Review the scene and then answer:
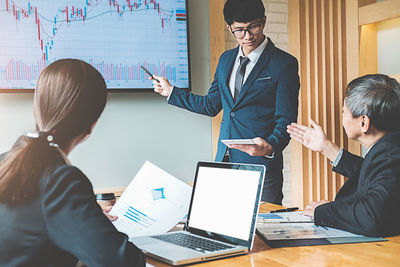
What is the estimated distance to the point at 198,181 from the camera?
1.64 meters

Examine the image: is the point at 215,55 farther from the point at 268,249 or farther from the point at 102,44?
the point at 268,249

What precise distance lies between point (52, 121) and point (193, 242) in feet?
2.12

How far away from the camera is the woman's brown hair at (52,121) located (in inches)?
38.6

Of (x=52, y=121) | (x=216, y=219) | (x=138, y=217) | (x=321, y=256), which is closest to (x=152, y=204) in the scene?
(x=138, y=217)

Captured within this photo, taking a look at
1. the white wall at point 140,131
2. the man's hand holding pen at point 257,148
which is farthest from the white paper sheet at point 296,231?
the white wall at point 140,131

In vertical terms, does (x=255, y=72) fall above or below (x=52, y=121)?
above

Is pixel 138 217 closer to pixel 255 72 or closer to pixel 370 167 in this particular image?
pixel 370 167

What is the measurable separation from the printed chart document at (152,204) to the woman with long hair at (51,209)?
0.66 m

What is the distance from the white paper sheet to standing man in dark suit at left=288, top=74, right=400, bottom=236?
0.04 metres

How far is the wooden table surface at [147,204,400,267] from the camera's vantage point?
4.15 ft

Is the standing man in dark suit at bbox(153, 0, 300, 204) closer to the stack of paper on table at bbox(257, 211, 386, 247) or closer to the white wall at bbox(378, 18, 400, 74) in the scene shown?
the stack of paper on table at bbox(257, 211, 386, 247)

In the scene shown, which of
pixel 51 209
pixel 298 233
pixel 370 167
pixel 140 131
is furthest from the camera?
pixel 140 131

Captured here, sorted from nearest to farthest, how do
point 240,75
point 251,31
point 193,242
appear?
point 193,242, point 251,31, point 240,75

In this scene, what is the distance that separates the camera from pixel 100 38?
3137 mm
